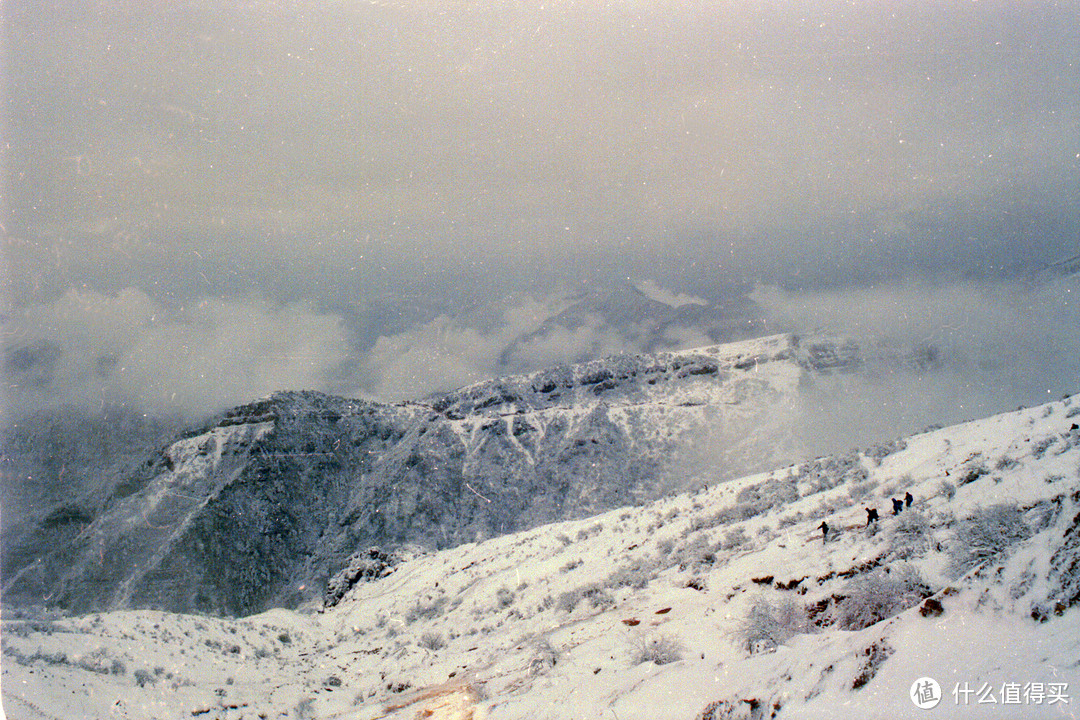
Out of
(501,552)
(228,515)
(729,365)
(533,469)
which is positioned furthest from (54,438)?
(501,552)

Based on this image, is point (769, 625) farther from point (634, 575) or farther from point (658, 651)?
point (634, 575)

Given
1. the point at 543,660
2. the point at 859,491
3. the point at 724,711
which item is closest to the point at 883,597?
the point at 724,711

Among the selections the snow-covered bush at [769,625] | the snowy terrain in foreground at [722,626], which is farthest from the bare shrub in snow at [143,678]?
the snow-covered bush at [769,625]

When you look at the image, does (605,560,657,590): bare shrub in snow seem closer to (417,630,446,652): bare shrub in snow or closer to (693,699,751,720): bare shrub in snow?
(417,630,446,652): bare shrub in snow

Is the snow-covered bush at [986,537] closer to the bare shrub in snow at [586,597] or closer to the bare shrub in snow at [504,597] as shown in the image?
the bare shrub in snow at [586,597]

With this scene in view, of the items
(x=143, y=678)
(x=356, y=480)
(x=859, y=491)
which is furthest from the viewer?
(x=356, y=480)

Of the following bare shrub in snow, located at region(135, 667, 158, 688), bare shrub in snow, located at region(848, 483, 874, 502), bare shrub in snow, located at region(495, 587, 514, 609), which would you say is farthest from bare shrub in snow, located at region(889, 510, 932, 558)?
bare shrub in snow, located at region(135, 667, 158, 688)
